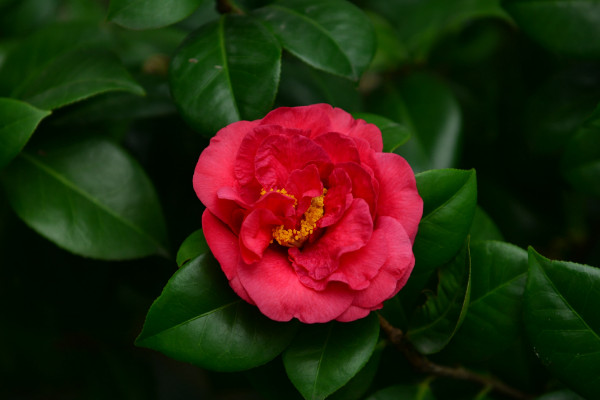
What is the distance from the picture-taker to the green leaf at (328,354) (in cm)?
64

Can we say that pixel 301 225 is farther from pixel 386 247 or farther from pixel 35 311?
pixel 35 311

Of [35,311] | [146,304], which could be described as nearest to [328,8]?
[146,304]

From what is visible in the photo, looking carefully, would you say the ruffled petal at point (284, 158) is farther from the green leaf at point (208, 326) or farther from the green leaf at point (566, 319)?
the green leaf at point (566, 319)

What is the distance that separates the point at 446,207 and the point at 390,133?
135 mm

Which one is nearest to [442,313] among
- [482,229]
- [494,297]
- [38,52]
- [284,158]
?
[494,297]

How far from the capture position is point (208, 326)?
2.14 ft

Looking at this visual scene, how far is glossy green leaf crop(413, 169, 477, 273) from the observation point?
0.70 meters

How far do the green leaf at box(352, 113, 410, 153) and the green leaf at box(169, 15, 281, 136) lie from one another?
14cm

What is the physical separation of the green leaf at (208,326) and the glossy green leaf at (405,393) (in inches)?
10.5

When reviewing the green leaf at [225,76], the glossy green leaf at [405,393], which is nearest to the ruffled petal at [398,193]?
the green leaf at [225,76]

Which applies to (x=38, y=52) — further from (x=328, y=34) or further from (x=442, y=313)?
(x=442, y=313)

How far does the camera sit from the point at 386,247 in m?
0.61

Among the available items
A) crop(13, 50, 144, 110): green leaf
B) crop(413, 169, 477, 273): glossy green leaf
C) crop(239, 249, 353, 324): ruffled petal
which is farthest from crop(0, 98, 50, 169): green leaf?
crop(413, 169, 477, 273): glossy green leaf

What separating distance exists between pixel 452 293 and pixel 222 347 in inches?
12.2
